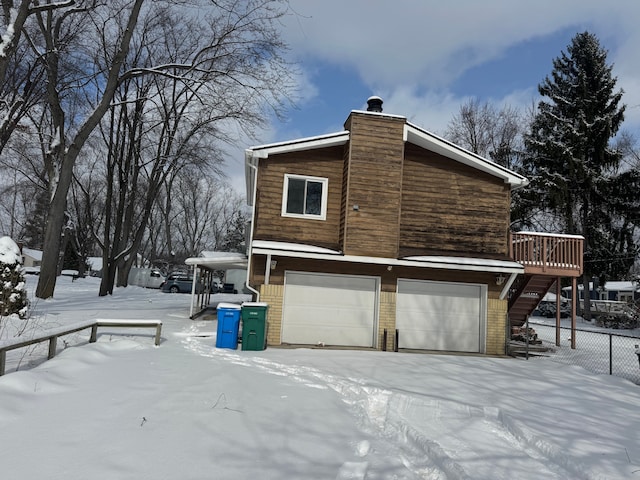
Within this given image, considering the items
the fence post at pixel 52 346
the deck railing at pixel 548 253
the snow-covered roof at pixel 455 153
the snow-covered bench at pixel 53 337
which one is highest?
the snow-covered roof at pixel 455 153

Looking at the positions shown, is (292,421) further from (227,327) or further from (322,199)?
(322,199)

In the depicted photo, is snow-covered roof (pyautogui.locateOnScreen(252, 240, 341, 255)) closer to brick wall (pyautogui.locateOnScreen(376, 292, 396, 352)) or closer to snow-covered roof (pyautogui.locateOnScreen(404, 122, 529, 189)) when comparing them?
brick wall (pyautogui.locateOnScreen(376, 292, 396, 352))

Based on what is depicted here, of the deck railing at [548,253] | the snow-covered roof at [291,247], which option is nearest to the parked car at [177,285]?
the snow-covered roof at [291,247]

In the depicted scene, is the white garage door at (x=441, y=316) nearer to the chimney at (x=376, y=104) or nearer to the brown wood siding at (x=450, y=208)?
the brown wood siding at (x=450, y=208)

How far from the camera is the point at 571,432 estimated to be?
558cm

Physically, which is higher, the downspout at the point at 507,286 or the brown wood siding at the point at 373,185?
the brown wood siding at the point at 373,185

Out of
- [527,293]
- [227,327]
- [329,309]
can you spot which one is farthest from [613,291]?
[227,327]

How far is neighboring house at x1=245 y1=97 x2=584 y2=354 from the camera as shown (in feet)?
39.4

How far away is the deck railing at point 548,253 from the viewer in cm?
1361

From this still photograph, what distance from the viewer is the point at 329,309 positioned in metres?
12.2

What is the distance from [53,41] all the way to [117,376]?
623 inches

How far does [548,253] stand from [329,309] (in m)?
7.24

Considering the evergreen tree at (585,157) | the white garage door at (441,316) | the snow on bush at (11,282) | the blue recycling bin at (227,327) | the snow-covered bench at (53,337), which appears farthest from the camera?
the evergreen tree at (585,157)

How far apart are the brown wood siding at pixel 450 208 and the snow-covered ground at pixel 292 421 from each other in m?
4.82
